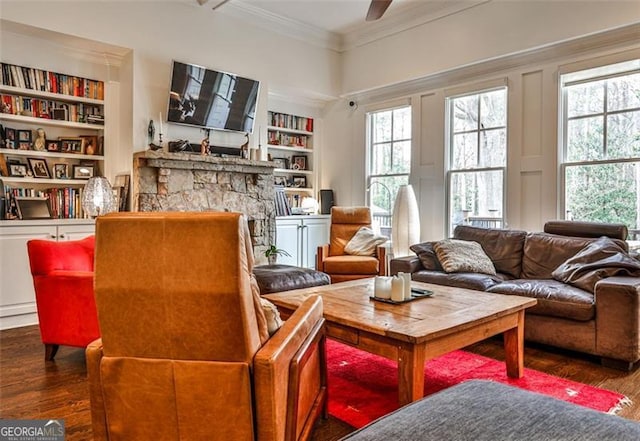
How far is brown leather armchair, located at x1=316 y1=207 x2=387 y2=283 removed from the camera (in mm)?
4844

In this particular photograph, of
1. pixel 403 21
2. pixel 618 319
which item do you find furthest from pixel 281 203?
pixel 618 319

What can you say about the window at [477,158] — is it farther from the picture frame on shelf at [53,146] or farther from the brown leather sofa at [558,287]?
the picture frame on shelf at [53,146]

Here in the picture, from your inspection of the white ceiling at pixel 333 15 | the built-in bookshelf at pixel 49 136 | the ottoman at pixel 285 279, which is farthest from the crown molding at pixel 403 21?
the ottoman at pixel 285 279

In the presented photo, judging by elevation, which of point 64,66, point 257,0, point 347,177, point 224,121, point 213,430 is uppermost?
point 257,0

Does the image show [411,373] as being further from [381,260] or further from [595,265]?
[381,260]

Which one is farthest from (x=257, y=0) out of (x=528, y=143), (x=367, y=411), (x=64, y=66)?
(x=367, y=411)

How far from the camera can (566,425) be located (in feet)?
3.38

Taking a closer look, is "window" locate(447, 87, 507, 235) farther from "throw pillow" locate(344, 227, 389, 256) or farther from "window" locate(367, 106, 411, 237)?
"throw pillow" locate(344, 227, 389, 256)

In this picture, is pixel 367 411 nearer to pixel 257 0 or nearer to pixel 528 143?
pixel 528 143

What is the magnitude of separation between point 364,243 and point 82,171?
3.14 m

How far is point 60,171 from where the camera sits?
15.0ft

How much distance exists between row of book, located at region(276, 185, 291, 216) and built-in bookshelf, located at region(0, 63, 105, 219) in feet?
7.46

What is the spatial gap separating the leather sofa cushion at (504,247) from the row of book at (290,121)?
3.35 m

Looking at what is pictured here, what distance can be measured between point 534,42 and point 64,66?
4766 mm
